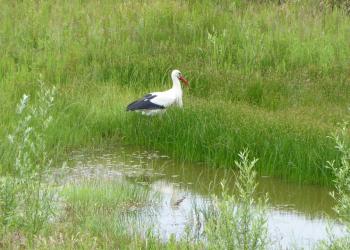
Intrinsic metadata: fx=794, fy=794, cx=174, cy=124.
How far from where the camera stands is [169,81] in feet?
43.1

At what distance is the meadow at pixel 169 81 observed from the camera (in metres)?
9.66

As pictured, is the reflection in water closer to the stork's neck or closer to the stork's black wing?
the stork's black wing

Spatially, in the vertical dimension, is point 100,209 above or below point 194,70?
below

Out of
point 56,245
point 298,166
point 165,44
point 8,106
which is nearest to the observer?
point 56,245

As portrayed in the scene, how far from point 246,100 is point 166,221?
180 inches

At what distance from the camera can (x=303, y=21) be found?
567 inches

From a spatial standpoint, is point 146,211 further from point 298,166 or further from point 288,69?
point 288,69

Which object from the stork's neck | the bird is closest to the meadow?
the bird

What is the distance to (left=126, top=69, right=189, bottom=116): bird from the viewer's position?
11070mm

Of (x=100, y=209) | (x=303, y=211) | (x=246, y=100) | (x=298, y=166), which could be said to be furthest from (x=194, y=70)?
(x=100, y=209)

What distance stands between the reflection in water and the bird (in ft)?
2.42

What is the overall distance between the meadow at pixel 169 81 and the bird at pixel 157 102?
0.17 m

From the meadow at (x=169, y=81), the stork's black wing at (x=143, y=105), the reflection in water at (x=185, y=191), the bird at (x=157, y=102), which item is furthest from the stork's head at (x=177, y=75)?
the reflection in water at (x=185, y=191)

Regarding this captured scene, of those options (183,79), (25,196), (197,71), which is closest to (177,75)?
(183,79)
